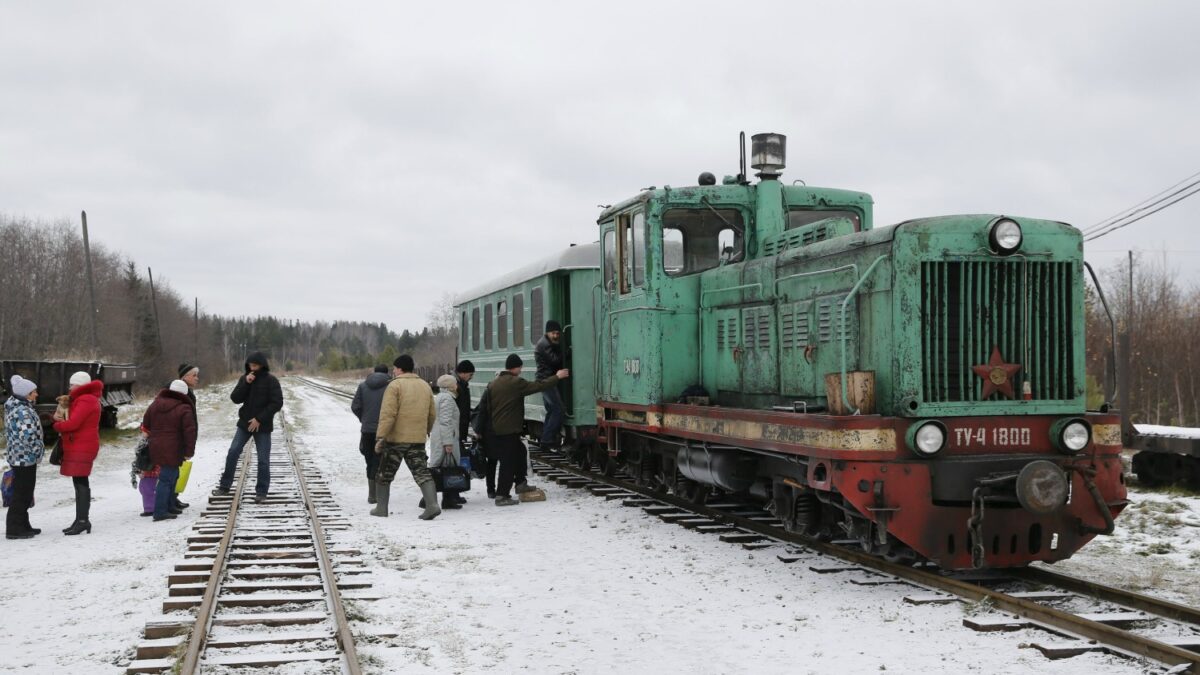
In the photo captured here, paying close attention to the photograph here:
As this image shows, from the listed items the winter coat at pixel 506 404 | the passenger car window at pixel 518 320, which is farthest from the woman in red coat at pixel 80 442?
the passenger car window at pixel 518 320

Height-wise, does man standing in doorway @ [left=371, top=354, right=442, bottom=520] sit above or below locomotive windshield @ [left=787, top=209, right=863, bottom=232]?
below

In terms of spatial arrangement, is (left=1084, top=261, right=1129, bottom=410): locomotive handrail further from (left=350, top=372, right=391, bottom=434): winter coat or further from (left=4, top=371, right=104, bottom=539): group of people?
(left=4, top=371, right=104, bottom=539): group of people

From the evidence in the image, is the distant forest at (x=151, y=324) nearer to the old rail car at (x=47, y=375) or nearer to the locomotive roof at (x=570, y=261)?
the locomotive roof at (x=570, y=261)

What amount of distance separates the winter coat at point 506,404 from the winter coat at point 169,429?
306 centimetres

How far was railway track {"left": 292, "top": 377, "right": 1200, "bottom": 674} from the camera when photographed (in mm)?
4922

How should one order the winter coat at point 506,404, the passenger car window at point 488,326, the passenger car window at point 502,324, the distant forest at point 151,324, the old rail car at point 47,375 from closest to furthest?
1. the winter coat at point 506,404
2. the passenger car window at point 502,324
3. the passenger car window at point 488,326
4. the old rail car at point 47,375
5. the distant forest at point 151,324

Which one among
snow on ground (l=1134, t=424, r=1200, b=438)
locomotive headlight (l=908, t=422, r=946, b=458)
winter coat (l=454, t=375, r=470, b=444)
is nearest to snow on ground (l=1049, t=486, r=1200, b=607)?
snow on ground (l=1134, t=424, r=1200, b=438)

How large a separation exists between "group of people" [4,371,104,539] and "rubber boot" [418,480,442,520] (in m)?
3.06

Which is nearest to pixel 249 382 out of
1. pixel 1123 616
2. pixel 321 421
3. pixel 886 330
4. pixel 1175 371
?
pixel 886 330

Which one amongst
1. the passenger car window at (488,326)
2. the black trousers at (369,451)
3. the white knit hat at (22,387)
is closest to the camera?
the white knit hat at (22,387)

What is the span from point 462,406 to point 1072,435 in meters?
7.13

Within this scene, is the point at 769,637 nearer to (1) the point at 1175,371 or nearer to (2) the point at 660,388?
(2) the point at 660,388

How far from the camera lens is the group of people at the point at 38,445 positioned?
346 inches

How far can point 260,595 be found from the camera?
6.37 metres
